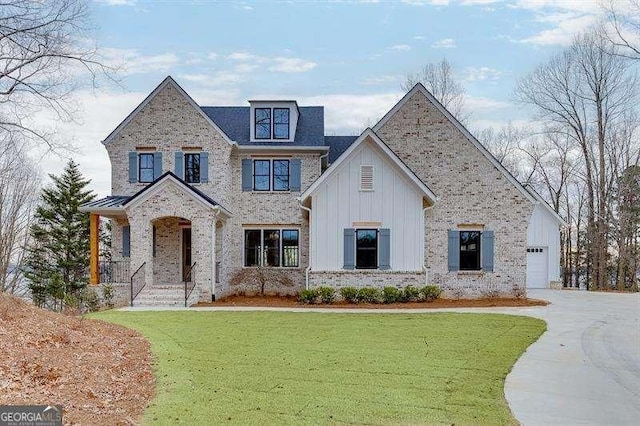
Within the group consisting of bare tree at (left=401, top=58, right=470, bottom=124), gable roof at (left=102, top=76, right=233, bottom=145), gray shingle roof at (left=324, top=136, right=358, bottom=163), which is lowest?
gray shingle roof at (left=324, top=136, right=358, bottom=163)

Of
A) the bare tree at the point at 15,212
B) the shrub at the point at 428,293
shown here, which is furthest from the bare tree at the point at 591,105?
the bare tree at the point at 15,212

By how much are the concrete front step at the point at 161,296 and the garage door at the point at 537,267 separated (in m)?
17.1

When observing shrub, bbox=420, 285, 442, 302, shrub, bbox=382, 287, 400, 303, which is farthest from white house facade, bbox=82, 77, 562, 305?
shrub, bbox=382, 287, 400, 303

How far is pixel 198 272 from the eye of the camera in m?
20.1

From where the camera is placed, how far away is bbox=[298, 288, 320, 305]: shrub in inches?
757

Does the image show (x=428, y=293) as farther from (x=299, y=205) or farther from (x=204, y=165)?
(x=204, y=165)

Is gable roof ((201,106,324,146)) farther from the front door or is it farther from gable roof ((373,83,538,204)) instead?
the front door

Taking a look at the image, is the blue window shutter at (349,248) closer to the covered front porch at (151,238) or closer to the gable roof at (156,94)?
the covered front porch at (151,238)

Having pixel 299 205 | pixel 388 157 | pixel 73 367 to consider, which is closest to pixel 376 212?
pixel 388 157

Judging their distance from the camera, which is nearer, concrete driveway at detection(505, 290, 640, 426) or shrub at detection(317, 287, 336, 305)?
concrete driveway at detection(505, 290, 640, 426)

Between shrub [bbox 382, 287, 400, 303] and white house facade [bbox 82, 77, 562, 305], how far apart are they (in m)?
0.58

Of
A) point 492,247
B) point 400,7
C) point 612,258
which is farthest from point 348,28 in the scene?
point 612,258

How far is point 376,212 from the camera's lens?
20016 millimetres

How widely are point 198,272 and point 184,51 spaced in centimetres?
892
